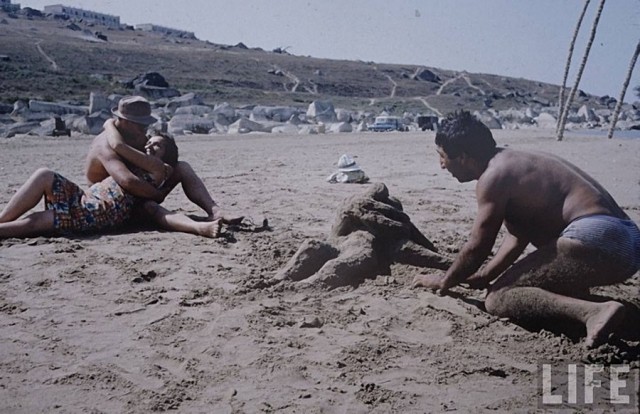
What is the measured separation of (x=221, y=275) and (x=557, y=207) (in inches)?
89.1

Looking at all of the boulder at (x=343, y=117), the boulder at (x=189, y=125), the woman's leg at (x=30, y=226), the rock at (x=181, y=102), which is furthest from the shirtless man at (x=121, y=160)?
the boulder at (x=343, y=117)

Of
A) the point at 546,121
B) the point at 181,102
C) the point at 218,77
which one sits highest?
the point at 546,121

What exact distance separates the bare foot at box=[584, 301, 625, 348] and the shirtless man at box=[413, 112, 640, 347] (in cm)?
5

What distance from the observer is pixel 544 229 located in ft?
11.4

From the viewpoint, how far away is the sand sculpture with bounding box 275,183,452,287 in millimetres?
4082

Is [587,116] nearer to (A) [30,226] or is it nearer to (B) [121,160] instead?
(B) [121,160]

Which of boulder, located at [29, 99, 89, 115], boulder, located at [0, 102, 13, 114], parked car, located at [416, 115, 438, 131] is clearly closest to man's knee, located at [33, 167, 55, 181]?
boulder, located at [29, 99, 89, 115]

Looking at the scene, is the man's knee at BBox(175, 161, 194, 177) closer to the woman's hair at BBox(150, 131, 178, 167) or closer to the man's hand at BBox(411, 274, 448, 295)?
the woman's hair at BBox(150, 131, 178, 167)

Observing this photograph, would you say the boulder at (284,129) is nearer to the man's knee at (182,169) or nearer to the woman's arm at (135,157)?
the man's knee at (182,169)

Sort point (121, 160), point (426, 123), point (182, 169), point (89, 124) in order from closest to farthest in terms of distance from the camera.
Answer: point (121, 160)
point (182, 169)
point (89, 124)
point (426, 123)

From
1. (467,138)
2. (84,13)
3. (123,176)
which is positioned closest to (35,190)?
(123,176)

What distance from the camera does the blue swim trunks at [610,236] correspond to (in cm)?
319

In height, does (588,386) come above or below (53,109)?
above

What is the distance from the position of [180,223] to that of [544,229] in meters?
3.11
